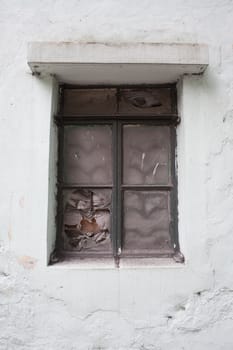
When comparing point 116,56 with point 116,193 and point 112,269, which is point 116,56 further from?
point 112,269

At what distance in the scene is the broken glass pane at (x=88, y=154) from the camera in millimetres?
1814

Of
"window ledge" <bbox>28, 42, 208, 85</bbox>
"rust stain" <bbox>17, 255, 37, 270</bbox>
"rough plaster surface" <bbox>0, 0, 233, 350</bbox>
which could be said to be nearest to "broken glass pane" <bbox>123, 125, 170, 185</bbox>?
"rough plaster surface" <bbox>0, 0, 233, 350</bbox>

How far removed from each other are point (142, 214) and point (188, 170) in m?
0.37

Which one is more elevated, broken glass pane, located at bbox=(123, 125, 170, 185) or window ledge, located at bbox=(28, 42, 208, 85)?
window ledge, located at bbox=(28, 42, 208, 85)

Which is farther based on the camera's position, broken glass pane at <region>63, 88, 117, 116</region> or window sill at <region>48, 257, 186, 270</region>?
broken glass pane at <region>63, 88, 117, 116</region>

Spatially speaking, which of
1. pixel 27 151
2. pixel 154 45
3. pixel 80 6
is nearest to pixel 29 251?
pixel 27 151

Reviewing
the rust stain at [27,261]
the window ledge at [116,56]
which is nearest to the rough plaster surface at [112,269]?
the rust stain at [27,261]

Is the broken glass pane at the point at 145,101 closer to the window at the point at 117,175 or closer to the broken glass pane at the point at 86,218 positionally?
the window at the point at 117,175

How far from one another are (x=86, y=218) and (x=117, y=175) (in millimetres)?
308

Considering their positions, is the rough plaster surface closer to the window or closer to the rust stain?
the rust stain

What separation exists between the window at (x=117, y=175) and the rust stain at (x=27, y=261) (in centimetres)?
19

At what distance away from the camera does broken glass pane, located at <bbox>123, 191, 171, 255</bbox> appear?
5.85ft

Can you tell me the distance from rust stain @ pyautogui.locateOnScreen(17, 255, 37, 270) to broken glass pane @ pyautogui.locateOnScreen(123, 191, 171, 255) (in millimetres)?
502

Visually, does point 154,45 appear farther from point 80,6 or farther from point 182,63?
point 80,6
